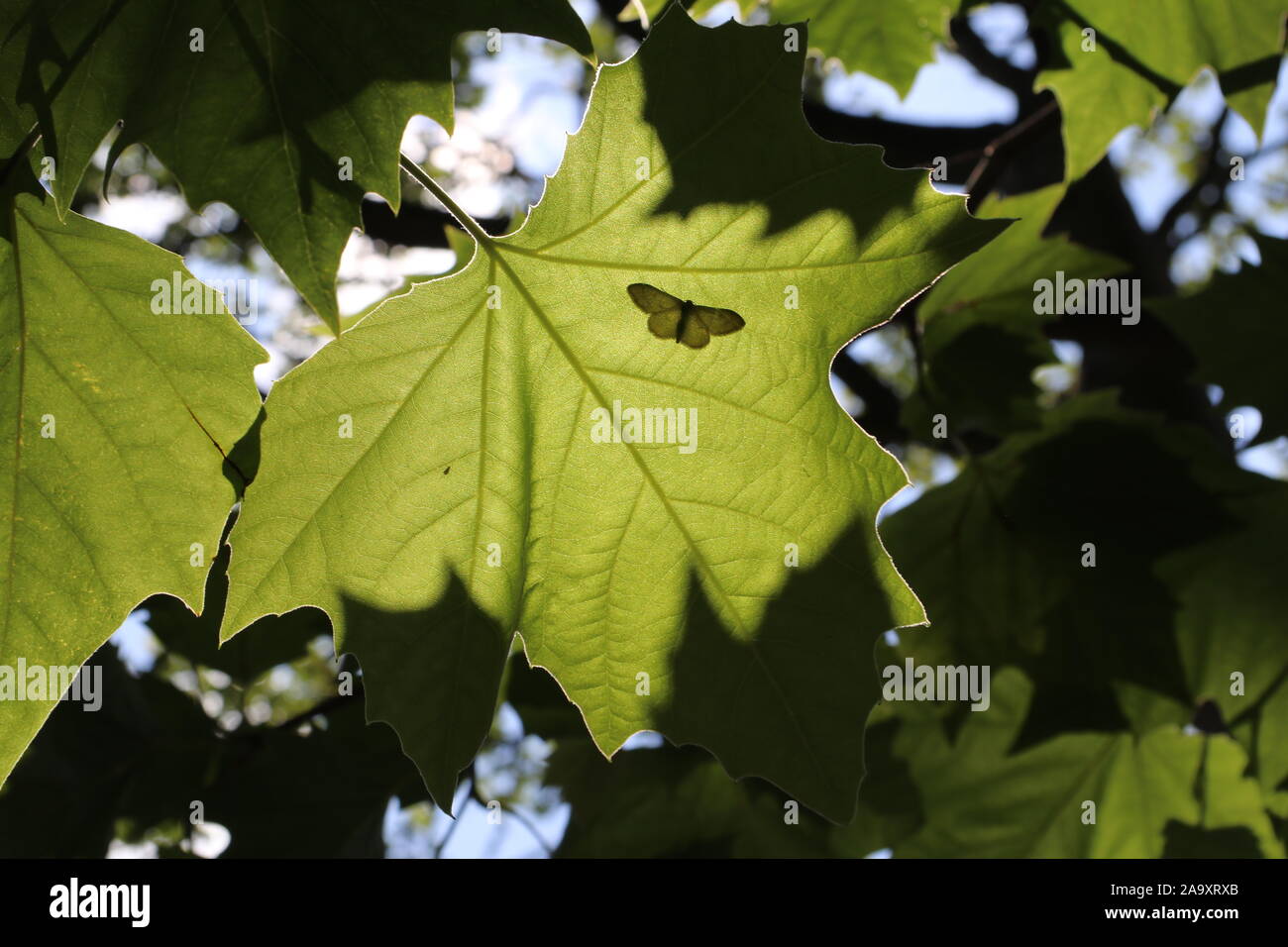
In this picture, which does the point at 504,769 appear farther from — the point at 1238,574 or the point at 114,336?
the point at 114,336

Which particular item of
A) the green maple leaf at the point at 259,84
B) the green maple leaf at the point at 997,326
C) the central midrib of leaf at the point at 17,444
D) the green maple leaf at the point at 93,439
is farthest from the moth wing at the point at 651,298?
the green maple leaf at the point at 997,326

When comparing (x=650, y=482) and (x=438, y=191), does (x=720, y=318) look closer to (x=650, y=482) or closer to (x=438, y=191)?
(x=650, y=482)

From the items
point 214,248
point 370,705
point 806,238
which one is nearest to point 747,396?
point 806,238

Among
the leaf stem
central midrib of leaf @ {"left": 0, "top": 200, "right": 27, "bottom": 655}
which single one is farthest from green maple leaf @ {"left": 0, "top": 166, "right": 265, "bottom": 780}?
the leaf stem

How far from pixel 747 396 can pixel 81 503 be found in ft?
2.61

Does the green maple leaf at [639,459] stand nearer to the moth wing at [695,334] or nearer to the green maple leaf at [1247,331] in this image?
the moth wing at [695,334]

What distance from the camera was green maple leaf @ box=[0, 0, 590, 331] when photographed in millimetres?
952

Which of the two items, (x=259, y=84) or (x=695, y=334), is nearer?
(x=259, y=84)

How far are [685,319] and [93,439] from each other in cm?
71

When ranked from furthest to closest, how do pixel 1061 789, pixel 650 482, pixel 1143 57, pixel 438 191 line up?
pixel 1061 789 → pixel 1143 57 → pixel 650 482 → pixel 438 191

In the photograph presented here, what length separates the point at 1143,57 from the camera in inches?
64.4

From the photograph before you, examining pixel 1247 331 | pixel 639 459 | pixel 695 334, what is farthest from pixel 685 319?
pixel 1247 331

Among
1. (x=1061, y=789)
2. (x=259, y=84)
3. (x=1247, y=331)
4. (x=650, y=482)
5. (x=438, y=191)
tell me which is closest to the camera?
(x=259, y=84)

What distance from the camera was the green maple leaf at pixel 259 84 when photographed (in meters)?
0.95
